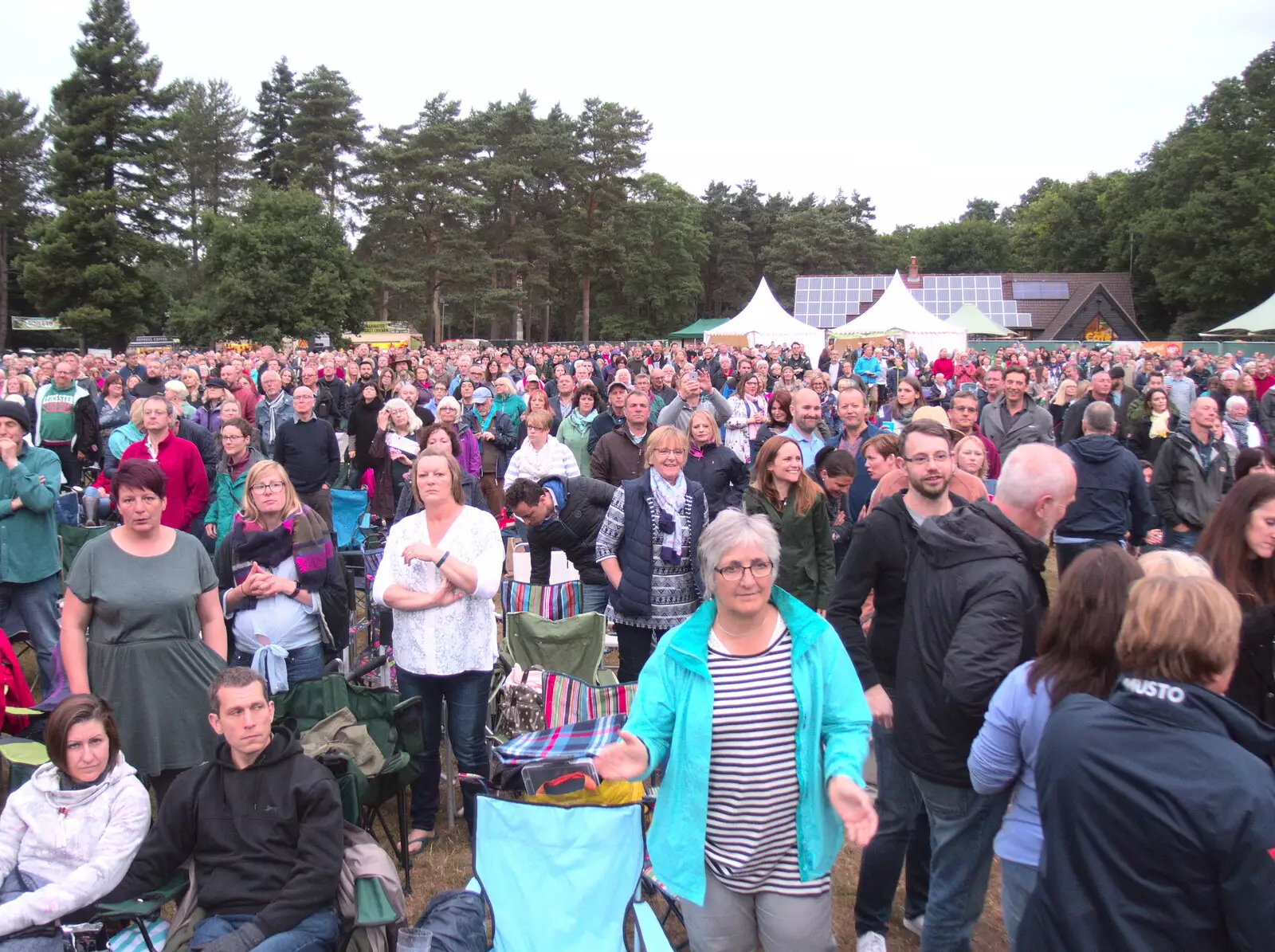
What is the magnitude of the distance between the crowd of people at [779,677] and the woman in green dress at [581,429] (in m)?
2.80

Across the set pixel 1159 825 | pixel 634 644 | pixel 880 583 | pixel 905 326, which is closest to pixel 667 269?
pixel 905 326

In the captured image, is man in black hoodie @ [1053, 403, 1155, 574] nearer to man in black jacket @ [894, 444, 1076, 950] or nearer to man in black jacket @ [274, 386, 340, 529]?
man in black jacket @ [894, 444, 1076, 950]

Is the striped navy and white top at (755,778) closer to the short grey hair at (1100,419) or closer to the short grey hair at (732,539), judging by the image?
the short grey hair at (732,539)

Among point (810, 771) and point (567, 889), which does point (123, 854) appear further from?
point (810, 771)

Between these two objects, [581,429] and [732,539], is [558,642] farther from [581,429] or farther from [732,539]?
[581,429]

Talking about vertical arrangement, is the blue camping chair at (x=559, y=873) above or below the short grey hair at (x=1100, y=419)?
below

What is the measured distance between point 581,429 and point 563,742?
4768 mm

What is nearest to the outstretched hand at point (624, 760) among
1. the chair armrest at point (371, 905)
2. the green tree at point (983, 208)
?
the chair armrest at point (371, 905)

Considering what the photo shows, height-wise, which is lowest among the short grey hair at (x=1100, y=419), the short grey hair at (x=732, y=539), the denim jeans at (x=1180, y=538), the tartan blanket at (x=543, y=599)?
the tartan blanket at (x=543, y=599)

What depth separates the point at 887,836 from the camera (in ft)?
9.98

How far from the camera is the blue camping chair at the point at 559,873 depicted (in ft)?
9.39

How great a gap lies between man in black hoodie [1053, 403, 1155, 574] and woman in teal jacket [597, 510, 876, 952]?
3564 mm

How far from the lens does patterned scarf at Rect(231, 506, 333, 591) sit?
4055mm

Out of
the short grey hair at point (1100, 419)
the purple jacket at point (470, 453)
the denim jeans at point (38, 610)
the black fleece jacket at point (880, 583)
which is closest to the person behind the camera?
the black fleece jacket at point (880, 583)
